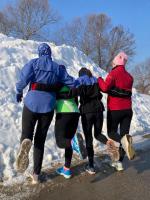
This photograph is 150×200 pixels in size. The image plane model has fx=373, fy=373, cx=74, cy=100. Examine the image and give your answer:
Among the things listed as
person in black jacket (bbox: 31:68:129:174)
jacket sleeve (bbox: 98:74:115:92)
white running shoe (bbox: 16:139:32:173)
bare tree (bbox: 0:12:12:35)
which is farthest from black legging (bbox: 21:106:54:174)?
bare tree (bbox: 0:12:12:35)

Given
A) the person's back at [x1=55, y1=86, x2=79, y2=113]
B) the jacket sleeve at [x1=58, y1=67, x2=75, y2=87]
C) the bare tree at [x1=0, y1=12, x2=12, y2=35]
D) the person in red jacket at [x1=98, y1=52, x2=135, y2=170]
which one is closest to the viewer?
the jacket sleeve at [x1=58, y1=67, x2=75, y2=87]

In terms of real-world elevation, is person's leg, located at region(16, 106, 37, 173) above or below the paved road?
above

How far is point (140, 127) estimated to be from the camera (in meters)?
11.3

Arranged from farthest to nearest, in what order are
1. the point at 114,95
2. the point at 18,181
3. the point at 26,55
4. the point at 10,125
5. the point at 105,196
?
the point at 26,55 → the point at 10,125 → the point at 114,95 → the point at 18,181 → the point at 105,196

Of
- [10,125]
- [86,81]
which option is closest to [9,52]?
[10,125]

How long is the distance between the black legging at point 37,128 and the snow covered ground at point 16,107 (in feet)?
1.75

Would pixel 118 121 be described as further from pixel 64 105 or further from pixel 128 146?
pixel 64 105

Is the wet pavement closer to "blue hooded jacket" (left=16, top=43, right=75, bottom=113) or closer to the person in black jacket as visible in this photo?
the person in black jacket

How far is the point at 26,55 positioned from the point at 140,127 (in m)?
4.37

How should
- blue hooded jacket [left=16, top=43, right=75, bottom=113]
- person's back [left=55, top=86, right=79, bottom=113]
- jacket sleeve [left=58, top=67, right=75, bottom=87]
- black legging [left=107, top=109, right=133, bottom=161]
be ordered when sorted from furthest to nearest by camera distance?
black legging [left=107, top=109, right=133, bottom=161], person's back [left=55, top=86, right=79, bottom=113], jacket sleeve [left=58, top=67, right=75, bottom=87], blue hooded jacket [left=16, top=43, right=75, bottom=113]

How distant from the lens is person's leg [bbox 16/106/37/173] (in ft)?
17.9

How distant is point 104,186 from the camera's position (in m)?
5.85

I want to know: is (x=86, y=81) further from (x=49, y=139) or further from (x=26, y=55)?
(x=26, y=55)

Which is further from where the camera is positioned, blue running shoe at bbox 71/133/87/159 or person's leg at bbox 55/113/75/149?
blue running shoe at bbox 71/133/87/159
